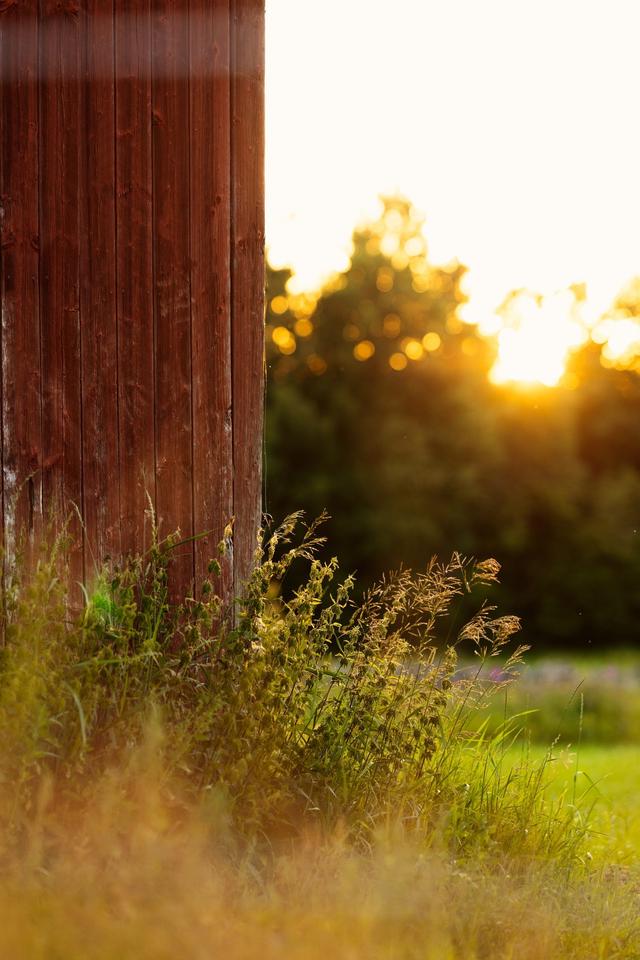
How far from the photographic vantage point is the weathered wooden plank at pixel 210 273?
4598 millimetres

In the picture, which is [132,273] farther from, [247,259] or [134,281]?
[247,259]

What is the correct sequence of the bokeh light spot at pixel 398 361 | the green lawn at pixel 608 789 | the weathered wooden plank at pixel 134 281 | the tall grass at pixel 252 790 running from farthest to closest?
the bokeh light spot at pixel 398 361, the green lawn at pixel 608 789, the weathered wooden plank at pixel 134 281, the tall grass at pixel 252 790

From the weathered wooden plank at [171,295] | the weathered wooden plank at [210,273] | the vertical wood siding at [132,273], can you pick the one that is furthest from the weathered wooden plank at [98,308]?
the weathered wooden plank at [210,273]

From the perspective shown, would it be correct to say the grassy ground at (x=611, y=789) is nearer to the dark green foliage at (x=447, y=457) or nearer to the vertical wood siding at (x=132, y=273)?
the vertical wood siding at (x=132, y=273)

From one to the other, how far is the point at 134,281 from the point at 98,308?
195mm

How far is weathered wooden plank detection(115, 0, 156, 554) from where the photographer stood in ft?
14.8

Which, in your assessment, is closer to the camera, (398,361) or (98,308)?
(98,308)

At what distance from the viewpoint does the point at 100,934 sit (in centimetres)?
259

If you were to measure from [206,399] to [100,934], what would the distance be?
98.2 inches

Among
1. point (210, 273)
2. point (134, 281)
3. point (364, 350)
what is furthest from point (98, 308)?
point (364, 350)

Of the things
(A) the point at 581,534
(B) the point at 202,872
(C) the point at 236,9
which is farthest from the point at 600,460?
(B) the point at 202,872

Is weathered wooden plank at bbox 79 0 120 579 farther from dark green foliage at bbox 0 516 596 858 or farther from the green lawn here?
the green lawn

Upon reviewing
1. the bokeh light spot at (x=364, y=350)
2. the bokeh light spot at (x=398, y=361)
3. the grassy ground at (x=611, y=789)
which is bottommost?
the grassy ground at (x=611, y=789)

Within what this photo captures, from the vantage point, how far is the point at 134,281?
4520 millimetres
